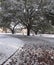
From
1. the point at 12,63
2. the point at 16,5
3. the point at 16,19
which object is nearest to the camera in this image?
the point at 12,63

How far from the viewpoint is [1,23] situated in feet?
56.3

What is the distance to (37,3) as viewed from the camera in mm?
15453

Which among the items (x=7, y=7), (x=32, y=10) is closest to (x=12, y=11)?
(x=7, y=7)

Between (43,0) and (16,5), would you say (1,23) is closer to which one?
(16,5)

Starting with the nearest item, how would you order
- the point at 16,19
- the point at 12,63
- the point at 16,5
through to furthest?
1. the point at 12,63
2. the point at 16,5
3. the point at 16,19

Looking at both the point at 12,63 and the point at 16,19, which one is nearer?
the point at 12,63

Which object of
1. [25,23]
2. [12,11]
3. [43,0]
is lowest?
[25,23]

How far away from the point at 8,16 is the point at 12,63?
11393 millimetres

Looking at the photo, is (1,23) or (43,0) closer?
(43,0)

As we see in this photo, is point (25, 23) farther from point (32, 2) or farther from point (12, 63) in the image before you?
point (12, 63)

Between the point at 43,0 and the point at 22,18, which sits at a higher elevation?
the point at 43,0

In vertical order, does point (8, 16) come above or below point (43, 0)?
below

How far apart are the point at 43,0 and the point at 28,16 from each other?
2.01m

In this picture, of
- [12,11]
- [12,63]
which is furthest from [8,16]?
[12,63]
